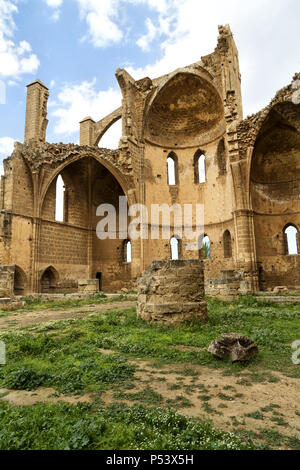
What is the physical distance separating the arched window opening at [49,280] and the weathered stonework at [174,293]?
13.0m

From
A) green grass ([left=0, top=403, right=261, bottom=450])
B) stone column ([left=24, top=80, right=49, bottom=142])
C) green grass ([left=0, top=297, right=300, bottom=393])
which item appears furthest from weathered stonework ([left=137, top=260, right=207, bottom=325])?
stone column ([left=24, top=80, right=49, bottom=142])

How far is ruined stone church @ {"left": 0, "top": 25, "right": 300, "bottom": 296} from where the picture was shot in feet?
→ 51.7

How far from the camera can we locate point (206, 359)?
13.0 ft

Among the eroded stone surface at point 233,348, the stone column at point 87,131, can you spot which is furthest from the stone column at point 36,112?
the eroded stone surface at point 233,348

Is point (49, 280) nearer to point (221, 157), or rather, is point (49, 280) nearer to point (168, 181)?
point (168, 181)

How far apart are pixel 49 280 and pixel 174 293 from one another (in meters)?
14.0

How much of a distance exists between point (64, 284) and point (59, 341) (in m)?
14.2

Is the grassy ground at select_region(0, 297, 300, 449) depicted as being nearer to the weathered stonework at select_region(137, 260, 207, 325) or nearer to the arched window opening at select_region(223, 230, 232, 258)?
the weathered stonework at select_region(137, 260, 207, 325)

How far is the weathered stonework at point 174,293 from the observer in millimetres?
5914

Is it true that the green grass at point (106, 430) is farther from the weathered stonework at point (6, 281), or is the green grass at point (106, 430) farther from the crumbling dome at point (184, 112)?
the crumbling dome at point (184, 112)

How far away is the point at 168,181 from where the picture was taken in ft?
65.5

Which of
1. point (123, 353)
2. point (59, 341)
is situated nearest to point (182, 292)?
point (123, 353)
